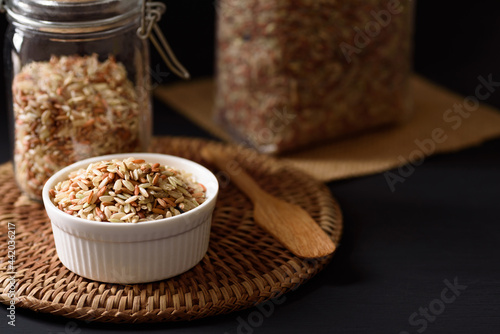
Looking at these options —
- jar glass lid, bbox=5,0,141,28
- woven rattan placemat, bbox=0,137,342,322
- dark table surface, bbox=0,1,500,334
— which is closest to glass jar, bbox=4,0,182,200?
jar glass lid, bbox=5,0,141,28

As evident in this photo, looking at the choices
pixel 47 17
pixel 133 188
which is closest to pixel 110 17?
pixel 47 17

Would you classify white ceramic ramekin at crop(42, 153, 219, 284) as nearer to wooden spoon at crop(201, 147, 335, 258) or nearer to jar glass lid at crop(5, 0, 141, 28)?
wooden spoon at crop(201, 147, 335, 258)

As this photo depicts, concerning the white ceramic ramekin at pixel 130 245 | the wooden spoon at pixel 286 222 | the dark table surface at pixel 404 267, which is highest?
the white ceramic ramekin at pixel 130 245

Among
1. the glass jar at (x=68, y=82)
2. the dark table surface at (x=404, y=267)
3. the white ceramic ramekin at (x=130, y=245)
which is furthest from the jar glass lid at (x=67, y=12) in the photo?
the dark table surface at (x=404, y=267)

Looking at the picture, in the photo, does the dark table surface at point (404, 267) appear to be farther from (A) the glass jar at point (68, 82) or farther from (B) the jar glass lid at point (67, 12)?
(B) the jar glass lid at point (67, 12)

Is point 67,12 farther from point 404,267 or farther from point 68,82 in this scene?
point 404,267
